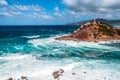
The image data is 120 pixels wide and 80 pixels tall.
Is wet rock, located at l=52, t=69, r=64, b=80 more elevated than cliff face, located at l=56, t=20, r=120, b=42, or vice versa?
cliff face, located at l=56, t=20, r=120, b=42

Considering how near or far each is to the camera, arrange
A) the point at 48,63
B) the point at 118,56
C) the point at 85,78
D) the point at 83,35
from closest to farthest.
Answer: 1. the point at 85,78
2. the point at 48,63
3. the point at 118,56
4. the point at 83,35

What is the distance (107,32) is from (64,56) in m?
40.8

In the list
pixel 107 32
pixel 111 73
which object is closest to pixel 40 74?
pixel 111 73

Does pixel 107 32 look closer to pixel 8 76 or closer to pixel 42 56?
pixel 42 56

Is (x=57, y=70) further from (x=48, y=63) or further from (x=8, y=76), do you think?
(x=8, y=76)

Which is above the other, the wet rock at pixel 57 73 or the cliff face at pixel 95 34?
the cliff face at pixel 95 34

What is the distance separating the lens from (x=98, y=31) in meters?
81.9

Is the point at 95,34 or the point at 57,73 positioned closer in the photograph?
the point at 57,73

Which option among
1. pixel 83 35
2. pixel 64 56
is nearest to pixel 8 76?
pixel 64 56

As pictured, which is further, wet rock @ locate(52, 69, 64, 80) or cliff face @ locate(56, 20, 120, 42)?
cliff face @ locate(56, 20, 120, 42)

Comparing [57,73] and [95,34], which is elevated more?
[95,34]

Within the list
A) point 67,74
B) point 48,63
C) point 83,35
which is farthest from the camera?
point 83,35

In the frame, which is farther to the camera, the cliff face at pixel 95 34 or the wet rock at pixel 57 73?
the cliff face at pixel 95 34

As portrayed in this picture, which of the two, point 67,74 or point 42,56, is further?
point 42,56
